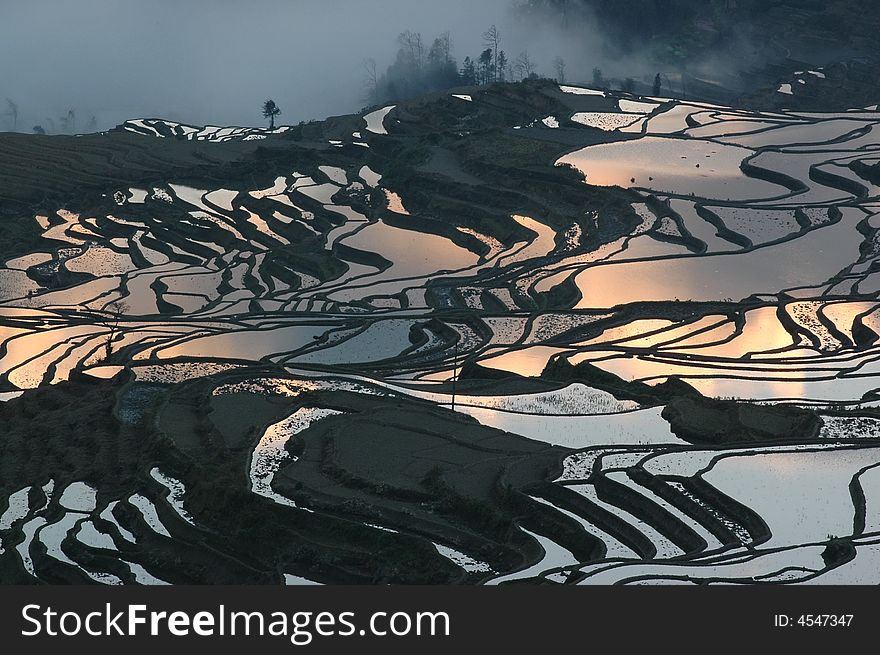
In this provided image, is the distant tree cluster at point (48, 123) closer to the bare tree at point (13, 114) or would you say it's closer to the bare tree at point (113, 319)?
the bare tree at point (13, 114)

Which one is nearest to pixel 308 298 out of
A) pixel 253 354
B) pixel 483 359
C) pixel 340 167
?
pixel 253 354

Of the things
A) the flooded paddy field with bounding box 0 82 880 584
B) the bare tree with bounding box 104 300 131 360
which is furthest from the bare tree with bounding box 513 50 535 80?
the bare tree with bounding box 104 300 131 360

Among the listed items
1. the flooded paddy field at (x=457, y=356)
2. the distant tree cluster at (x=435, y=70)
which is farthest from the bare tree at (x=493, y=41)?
the flooded paddy field at (x=457, y=356)

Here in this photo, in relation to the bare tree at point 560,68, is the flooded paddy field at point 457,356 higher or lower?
higher

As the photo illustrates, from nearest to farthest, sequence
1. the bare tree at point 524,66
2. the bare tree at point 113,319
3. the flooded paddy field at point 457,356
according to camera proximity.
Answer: the flooded paddy field at point 457,356 < the bare tree at point 113,319 < the bare tree at point 524,66

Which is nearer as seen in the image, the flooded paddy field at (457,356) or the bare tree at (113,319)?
the flooded paddy field at (457,356)

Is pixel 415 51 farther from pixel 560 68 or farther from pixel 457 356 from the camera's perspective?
pixel 457 356

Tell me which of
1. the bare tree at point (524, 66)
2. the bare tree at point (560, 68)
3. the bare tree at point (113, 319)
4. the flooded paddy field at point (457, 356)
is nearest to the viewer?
the flooded paddy field at point (457, 356)
